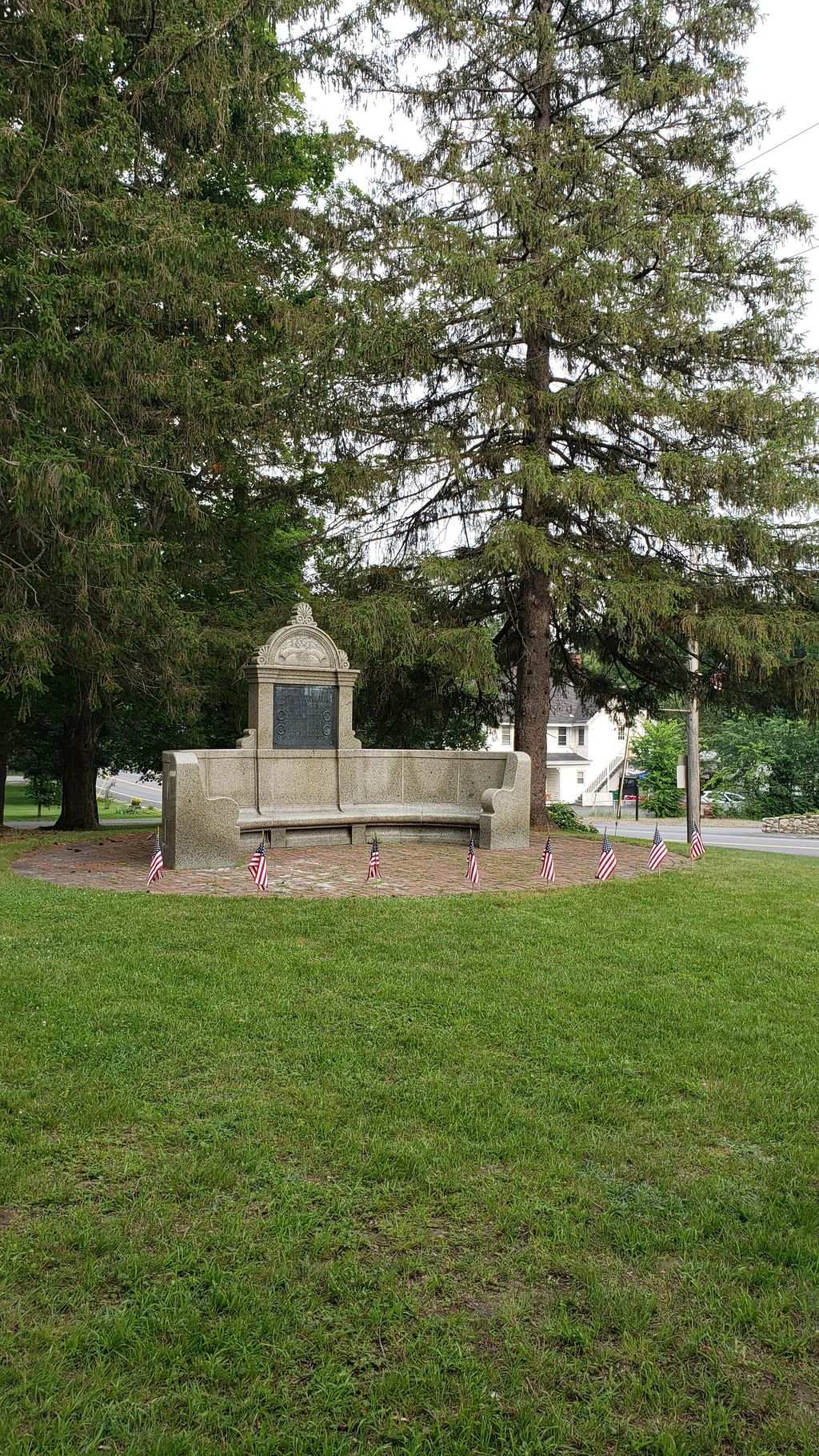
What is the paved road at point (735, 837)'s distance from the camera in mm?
23062

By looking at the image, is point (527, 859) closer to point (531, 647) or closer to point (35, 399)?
point (531, 647)

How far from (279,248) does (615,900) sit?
14.0 meters

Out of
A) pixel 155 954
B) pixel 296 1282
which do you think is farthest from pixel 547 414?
pixel 296 1282

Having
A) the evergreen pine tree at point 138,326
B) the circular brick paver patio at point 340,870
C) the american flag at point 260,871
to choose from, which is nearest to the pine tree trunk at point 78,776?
the evergreen pine tree at point 138,326

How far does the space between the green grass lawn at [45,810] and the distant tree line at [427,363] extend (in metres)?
21.2

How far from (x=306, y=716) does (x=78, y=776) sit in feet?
26.9

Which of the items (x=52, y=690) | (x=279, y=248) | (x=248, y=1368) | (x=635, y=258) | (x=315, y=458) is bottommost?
(x=248, y=1368)

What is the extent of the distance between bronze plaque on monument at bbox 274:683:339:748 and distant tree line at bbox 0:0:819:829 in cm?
141

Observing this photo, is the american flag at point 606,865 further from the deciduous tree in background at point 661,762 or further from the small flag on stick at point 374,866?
the deciduous tree in background at point 661,762

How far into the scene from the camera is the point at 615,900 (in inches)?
322

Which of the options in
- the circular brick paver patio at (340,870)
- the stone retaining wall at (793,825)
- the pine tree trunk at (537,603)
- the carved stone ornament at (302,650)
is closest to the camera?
the circular brick paver patio at (340,870)

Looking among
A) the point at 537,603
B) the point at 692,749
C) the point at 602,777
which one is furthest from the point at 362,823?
the point at 602,777

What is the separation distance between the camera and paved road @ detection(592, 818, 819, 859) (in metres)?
23.1

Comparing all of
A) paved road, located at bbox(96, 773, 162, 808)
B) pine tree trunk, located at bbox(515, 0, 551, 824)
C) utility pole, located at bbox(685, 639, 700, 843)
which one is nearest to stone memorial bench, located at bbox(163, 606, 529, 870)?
pine tree trunk, located at bbox(515, 0, 551, 824)
